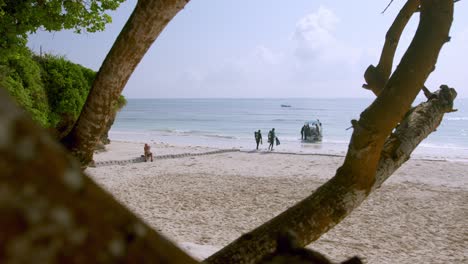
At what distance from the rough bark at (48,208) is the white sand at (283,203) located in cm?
742

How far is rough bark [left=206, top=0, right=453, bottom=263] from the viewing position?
2135mm

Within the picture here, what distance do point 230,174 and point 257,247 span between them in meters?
20.4

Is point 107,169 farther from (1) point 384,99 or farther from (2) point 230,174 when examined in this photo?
(1) point 384,99

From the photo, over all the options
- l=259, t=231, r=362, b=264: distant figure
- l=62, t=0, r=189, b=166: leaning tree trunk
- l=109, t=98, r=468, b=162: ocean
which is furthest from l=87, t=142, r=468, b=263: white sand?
l=259, t=231, r=362, b=264: distant figure

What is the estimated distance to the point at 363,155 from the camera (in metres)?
2.24

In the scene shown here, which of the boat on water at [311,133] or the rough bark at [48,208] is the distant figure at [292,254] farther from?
the boat on water at [311,133]

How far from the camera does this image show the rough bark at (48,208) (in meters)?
0.53

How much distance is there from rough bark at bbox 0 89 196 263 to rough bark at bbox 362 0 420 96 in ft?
8.39

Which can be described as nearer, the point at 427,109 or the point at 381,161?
the point at 381,161

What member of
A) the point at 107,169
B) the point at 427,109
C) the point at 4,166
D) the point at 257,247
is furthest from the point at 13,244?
the point at 107,169

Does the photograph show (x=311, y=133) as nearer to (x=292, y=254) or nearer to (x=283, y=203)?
(x=283, y=203)

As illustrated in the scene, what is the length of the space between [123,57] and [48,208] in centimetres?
198

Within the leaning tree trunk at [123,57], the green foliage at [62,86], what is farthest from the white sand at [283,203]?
the leaning tree trunk at [123,57]

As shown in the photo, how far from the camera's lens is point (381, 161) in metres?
2.55
